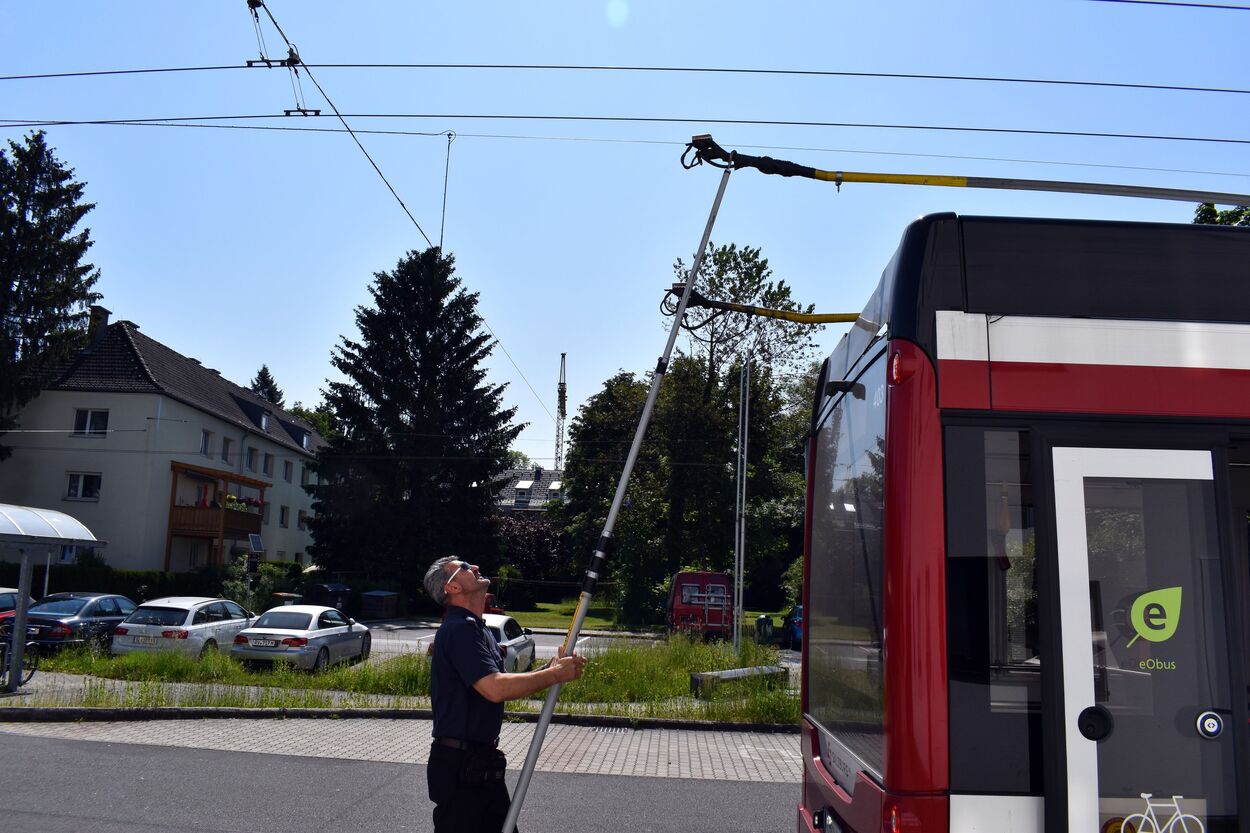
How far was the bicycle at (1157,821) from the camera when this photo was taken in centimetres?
331

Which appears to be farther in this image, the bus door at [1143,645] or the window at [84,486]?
the window at [84,486]

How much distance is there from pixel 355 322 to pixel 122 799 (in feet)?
133

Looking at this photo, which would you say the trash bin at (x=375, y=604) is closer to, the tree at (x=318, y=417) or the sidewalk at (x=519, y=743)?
the tree at (x=318, y=417)

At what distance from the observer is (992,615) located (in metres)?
3.38

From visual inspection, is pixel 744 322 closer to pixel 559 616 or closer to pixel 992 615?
pixel 559 616

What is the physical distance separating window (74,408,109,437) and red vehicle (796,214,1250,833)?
147 ft

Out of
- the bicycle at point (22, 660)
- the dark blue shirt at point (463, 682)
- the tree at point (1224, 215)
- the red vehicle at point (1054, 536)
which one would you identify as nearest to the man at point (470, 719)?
the dark blue shirt at point (463, 682)

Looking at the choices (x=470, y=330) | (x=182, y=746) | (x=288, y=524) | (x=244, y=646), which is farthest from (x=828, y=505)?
(x=288, y=524)

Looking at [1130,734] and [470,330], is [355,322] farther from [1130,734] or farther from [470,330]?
[1130,734]

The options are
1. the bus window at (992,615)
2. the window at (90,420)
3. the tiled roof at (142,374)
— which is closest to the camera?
the bus window at (992,615)

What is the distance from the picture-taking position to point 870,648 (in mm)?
3686

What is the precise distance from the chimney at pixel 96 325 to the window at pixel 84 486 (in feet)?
18.9

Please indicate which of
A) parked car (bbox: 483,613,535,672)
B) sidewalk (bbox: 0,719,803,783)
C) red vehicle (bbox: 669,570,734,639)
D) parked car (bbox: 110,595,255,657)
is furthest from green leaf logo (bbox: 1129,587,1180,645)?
red vehicle (bbox: 669,570,734,639)

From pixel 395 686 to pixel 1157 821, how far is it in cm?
1271
